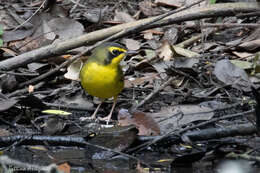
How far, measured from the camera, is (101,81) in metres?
6.05

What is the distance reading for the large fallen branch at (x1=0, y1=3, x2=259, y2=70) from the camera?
20.2ft

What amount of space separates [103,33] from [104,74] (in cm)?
86

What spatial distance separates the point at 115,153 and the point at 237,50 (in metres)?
3.56

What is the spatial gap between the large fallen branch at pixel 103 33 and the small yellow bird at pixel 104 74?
330mm

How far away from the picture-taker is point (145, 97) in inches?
247

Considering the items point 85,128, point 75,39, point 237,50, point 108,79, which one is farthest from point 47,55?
point 237,50

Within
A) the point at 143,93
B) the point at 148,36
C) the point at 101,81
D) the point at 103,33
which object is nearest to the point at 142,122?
the point at 101,81

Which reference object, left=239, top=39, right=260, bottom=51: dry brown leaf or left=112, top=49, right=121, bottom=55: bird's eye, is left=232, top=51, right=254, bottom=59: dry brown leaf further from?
left=112, top=49, right=121, bottom=55: bird's eye

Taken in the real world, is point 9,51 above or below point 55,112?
above

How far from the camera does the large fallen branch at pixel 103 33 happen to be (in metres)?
6.17

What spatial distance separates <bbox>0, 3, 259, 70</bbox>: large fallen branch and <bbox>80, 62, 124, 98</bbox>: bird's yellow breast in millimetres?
503

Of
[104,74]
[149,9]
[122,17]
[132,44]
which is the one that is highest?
[149,9]

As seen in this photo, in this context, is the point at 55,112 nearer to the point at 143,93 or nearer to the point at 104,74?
the point at 104,74

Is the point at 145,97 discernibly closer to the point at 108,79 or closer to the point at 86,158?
the point at 108,79
